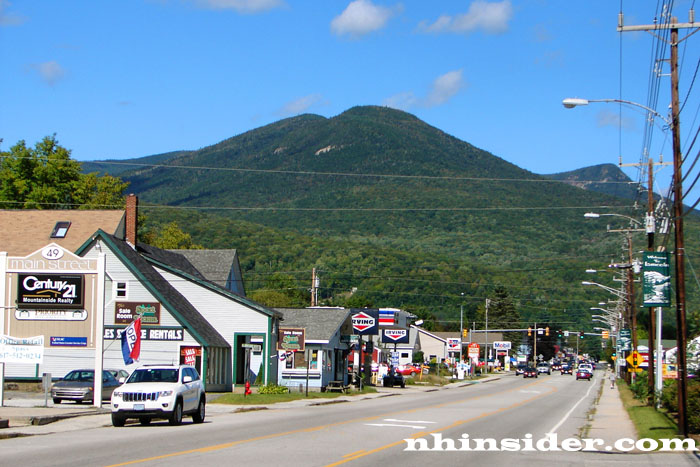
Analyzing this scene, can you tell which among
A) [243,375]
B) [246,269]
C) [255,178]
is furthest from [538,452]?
[255,178]

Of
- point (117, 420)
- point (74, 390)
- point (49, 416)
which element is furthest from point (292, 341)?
point (117, 420)

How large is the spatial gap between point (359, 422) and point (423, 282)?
101076mm

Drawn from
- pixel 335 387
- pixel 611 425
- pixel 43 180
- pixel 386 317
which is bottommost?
pixel 335 387

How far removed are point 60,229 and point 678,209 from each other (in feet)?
124

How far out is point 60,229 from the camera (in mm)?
51125

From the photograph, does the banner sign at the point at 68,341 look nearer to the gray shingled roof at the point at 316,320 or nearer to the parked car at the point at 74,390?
the parked car at the point at 74,390

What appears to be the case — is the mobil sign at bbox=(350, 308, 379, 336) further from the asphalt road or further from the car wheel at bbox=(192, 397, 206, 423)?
the car wheel at bbox=(192, 397, 206, 423)

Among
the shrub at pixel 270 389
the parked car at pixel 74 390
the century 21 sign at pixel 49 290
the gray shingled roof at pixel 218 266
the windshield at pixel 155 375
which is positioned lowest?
the shrub at pixel 270 389

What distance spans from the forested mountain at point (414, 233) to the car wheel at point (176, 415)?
73.6 m

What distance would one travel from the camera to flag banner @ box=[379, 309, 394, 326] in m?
63.0

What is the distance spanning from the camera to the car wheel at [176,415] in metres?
23.3

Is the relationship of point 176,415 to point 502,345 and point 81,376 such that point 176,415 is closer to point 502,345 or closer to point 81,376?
point 81,376

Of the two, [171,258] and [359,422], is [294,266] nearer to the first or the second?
[171,258]

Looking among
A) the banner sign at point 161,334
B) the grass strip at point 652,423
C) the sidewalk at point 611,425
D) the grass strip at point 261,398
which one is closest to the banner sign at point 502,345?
the grass strip at point 261,398
